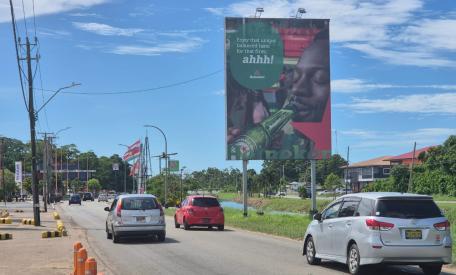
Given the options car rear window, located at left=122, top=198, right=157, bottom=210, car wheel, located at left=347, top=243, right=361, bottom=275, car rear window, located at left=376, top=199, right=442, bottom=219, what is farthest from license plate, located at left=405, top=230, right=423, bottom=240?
car rear window, located at left=122, top=198, right=157, bottom=210

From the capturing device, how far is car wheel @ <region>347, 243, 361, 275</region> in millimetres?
12484

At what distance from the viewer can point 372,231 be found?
1213 cm

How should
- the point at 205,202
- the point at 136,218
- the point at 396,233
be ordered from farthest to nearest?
the point at 205,202
the point at 136,218
the point at 396,233

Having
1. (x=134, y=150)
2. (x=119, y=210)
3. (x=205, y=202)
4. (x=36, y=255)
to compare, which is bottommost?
(x=36, y=255)

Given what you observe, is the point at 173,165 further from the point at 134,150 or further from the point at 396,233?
the point at 396,233

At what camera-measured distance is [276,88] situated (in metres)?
38.4

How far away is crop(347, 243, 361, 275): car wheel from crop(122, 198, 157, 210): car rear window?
1028 cm

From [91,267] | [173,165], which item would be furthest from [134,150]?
[91,267]

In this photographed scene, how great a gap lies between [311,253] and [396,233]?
3.14 meters

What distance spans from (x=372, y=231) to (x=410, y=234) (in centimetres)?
74

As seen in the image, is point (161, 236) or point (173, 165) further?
point (173, 165)

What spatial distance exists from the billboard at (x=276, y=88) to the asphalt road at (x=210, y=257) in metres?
15.4

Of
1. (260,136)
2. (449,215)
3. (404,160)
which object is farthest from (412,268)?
(404,160)

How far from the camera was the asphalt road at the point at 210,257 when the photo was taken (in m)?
13.8
